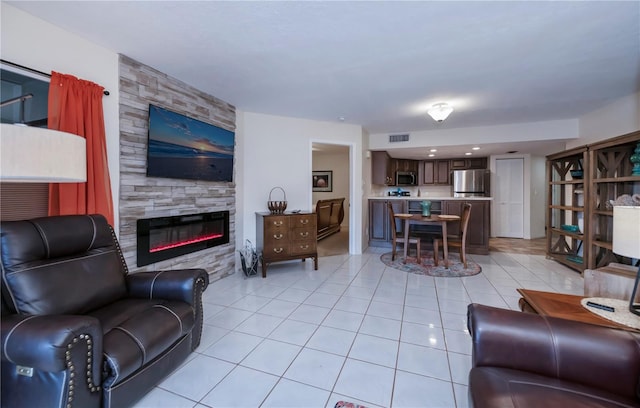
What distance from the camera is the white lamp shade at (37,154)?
1152 millimetres

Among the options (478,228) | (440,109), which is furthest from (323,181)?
(440,109)

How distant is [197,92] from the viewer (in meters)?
3.21

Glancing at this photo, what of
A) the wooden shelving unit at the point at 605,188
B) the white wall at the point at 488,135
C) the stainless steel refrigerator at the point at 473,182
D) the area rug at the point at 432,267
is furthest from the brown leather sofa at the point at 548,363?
the stainless steel refrigerator at the point at 473,182

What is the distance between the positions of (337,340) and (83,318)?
1579 millimetres

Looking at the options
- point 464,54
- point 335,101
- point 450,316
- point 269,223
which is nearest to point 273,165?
point 269,223

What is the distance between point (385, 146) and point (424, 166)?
2.16m

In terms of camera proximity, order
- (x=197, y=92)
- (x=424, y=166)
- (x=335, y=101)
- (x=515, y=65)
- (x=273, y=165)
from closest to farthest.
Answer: (x=515, y=65) → (x=197, y=92) → (x=335, y=101) → (x=273, y=165) → (x=424, y=166)

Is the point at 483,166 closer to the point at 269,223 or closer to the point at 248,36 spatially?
the point at 269,223

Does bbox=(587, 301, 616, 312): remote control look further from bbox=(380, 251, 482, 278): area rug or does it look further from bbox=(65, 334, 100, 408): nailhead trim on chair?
bbox=(65, 334, 100, 408): nailhead trim on chair

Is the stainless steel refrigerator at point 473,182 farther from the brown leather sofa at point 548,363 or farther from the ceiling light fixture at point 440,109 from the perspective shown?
the brown leather sofa at point 548,363

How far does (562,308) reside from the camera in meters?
1.46

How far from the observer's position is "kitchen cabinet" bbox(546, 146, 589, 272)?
385cm

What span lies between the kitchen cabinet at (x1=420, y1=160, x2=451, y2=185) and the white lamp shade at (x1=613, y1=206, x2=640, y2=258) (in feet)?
19.4

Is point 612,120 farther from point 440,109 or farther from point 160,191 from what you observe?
point 160,191
